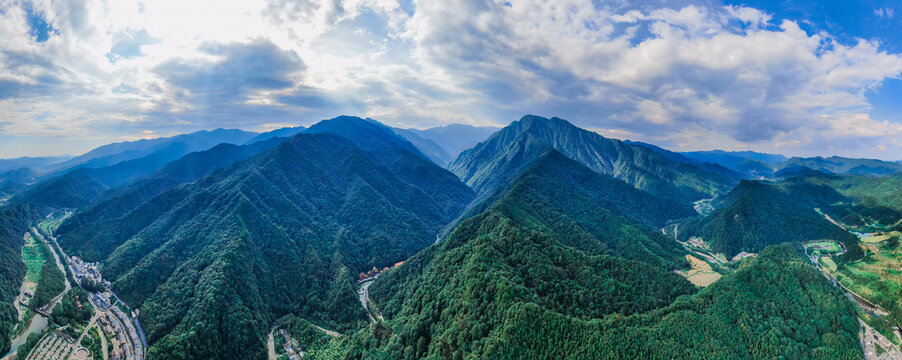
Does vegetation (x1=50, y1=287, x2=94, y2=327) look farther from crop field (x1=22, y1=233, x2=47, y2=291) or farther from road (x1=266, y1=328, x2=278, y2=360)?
road (x1=266, y1=328, x2=278, y2=360)

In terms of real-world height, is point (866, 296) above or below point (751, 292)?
below

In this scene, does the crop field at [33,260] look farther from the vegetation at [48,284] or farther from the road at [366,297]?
the road at [366,297]

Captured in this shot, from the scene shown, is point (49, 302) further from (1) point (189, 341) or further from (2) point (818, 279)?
(2) point (818, 279)

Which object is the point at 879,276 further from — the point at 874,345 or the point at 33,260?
the point at 33,260

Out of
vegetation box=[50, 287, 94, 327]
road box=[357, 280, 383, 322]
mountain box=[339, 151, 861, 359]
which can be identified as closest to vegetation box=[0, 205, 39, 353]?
vegetation box=[50, 287, 94, 327]

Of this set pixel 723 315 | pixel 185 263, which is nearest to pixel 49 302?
pixel 185 263

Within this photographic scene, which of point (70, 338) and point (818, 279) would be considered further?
point (818, 279)

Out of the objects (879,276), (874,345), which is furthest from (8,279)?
(879,276)

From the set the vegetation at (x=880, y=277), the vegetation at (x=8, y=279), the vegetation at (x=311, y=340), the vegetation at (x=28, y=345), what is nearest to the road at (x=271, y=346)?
A: the vegetation at (x=311, y=340)
